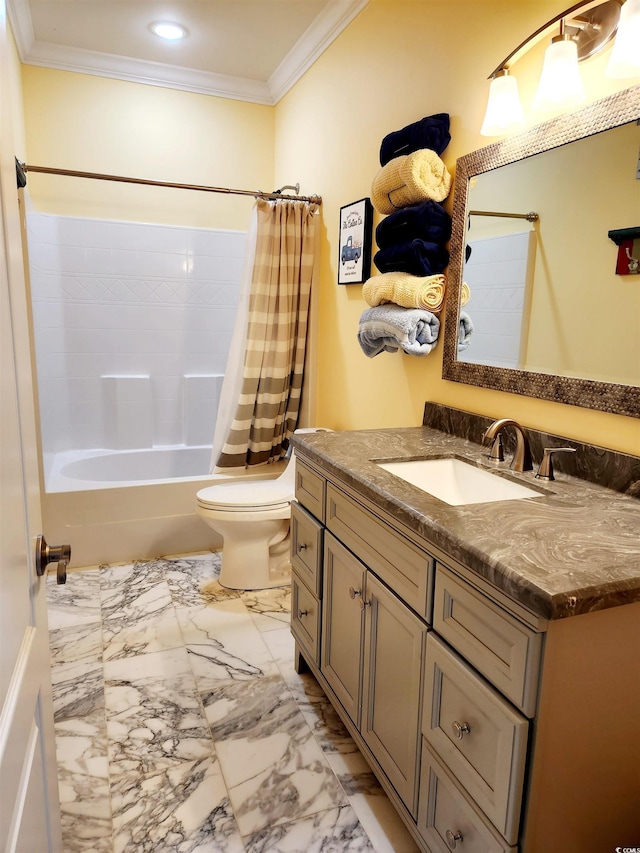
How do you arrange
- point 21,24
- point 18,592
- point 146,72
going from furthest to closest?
point 146,72
point 21,24
point 18,592

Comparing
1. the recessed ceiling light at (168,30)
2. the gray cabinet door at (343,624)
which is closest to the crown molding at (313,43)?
the recessed ceiling light at (168,30)

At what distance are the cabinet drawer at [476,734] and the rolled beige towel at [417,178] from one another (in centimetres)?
140

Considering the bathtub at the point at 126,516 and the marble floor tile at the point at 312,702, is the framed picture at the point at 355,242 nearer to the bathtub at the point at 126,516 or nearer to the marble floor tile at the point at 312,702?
the bathtub at the point at 126,516

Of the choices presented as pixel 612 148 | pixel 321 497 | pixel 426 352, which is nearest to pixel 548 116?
pixel 612 148

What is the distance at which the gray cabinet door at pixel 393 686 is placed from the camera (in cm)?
122

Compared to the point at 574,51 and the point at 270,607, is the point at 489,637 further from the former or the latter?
the point at 270,607

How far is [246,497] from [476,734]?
1.69 meters

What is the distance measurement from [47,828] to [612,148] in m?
1.77

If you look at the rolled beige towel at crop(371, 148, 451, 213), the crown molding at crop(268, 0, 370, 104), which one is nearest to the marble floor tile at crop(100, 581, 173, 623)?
the rolled beige towel at crop(371, 148, 451, 213)

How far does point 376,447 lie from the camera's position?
170cm

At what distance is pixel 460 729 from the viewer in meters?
1.04

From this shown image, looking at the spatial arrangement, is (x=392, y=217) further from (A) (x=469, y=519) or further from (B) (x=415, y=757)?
(B) (x=415, y=757)

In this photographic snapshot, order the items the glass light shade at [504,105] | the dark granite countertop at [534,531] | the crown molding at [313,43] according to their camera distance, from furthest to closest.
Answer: the crown molding at [313,43] < the glass light shade at [504,105] < the dark granite countertop at [534,531]

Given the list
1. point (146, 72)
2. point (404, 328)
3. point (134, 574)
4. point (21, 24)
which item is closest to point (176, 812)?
point (134, 574)
